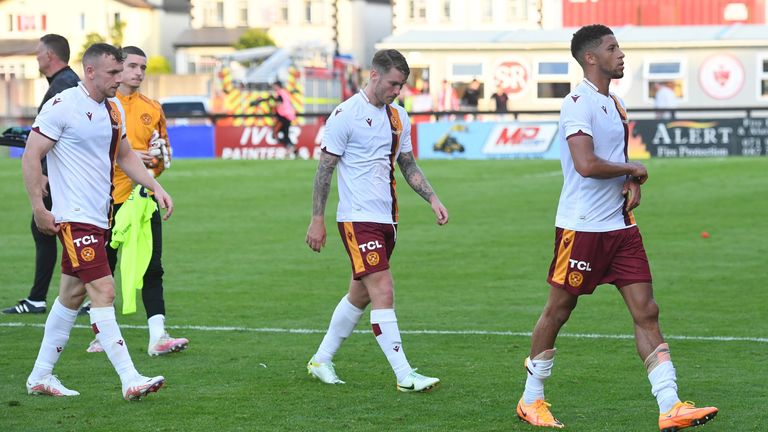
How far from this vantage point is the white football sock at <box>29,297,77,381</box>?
8477 millimetres

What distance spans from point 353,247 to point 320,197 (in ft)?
1.20

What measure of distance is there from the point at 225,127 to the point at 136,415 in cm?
2657

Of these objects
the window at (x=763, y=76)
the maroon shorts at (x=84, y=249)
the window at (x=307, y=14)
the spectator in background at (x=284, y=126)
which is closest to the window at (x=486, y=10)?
the window at (x=307, y=14)

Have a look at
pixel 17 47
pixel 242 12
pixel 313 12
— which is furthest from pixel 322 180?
pixel 17 47

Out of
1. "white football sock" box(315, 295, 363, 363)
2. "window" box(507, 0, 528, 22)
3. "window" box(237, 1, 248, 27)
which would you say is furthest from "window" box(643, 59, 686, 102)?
"window" box(237, 1, 248, 27)

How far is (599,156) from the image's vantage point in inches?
291

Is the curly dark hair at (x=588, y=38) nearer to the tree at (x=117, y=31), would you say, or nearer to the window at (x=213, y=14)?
the tree at (x=117, y=31)

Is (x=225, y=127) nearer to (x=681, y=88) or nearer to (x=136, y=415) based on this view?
(x=681, y=88)

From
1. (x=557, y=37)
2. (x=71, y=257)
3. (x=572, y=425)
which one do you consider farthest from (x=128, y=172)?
(x=557, y=37)

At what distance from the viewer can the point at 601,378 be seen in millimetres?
8820

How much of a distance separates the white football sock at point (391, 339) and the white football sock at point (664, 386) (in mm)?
1738

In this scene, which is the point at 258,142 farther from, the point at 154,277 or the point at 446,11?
the point at 446,11

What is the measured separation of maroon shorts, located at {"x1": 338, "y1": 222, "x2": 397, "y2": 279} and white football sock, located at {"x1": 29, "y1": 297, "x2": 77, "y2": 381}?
169 cm

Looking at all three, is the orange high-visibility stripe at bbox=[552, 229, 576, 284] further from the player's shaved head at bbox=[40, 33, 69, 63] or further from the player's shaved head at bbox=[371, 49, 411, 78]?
the player's shaved head at bbox=[40, 33, 69, 63]
